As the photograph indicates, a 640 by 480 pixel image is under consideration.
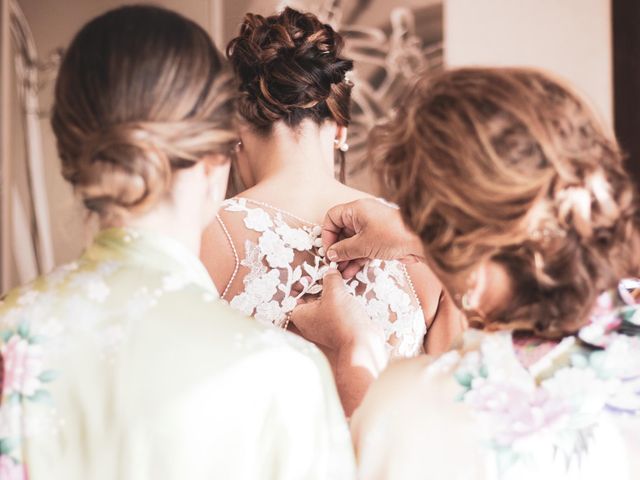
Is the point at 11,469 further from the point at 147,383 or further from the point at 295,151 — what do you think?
the point at 295,151

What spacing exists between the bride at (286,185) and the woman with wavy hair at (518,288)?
2.04 feet

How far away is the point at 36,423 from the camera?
0.93m

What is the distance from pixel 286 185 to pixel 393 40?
1963mm

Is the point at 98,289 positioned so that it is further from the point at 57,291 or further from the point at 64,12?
the point at 64,12

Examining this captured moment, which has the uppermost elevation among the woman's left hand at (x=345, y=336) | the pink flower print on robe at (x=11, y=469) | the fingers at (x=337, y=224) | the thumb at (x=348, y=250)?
the fingers at (x=337, y=224)

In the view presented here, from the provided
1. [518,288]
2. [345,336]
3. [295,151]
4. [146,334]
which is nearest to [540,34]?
[295,151]

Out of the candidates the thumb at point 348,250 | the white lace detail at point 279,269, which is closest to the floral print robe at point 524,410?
the thumb at point 348,250

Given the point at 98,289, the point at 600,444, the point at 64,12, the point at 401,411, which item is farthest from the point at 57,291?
the point at 64,12

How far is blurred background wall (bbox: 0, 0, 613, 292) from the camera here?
3402 millimetres

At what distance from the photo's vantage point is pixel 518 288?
37.2 inches

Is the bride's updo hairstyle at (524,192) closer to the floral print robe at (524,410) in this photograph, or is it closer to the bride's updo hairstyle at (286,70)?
the floral print robe at (524,410)

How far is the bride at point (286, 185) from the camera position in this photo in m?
1.57

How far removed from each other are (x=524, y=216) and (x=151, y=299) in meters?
0.40

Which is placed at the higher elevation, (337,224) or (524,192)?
(524,192)
